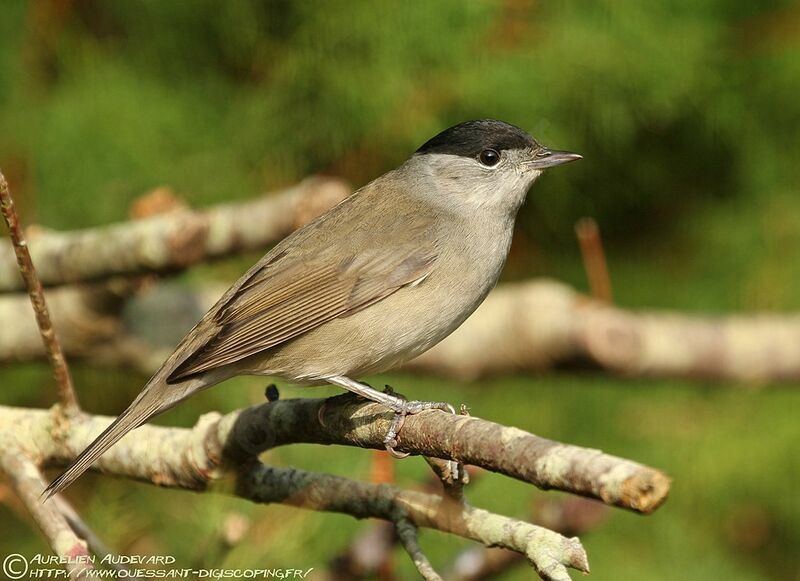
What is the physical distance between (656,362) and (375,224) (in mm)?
1800

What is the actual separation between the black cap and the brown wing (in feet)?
1.74

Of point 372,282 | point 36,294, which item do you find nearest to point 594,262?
point 372,282

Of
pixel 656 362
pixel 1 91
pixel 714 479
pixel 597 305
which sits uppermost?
pixel 1 91

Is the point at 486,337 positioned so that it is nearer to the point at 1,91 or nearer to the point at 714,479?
the point at 714,479

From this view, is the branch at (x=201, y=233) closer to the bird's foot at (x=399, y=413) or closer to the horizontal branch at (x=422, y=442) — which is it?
the horizontal branch at (x=422, y=442)

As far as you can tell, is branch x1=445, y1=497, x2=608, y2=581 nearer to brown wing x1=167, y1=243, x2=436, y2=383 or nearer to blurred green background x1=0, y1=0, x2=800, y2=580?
brown wing x1=167, y1=243, x2=436, y2=383

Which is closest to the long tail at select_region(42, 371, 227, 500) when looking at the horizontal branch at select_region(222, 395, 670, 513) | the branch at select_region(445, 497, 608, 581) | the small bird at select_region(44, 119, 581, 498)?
the small bird at select_region(44, 119, 581, 498)

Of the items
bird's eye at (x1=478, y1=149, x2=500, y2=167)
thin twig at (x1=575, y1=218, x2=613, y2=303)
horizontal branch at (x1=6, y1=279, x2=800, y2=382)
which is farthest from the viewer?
thin twig at (x1=575, y1=218, x2=613, y2=303)

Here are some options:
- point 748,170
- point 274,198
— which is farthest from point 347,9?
point 748,170

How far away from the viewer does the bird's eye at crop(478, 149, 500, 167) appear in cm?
417

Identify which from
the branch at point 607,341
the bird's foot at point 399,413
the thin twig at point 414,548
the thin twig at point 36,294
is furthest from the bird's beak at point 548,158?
the thin twig at point 36,294

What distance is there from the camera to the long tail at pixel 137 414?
3078 mm

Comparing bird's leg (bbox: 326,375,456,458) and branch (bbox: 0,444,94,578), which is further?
bird's leg (bbox: 326,375,456,458)

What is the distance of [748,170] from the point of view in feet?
18.3
